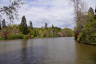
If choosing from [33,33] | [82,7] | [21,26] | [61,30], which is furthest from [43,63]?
[61,30]

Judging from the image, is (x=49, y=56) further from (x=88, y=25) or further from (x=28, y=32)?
(x=28, y=32)

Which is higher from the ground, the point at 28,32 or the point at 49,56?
the point at 28,32

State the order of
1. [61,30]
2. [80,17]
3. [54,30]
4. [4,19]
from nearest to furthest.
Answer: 1. [4,19]
2. [80,17]
3. [54,30]
4. [61,30]

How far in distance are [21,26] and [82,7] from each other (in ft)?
117

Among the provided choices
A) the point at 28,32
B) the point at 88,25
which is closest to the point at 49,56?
the point at 88,25

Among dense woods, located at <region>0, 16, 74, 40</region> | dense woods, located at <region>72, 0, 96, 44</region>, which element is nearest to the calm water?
dense woods, located at <region>72, 0, 96, 44</region>

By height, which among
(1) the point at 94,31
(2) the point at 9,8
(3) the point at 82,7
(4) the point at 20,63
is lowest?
(4) the point at 20,63

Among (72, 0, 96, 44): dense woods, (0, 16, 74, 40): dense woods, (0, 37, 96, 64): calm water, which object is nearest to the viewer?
(0, 37, 96, 64): calm water

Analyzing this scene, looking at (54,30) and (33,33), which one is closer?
(33,33)

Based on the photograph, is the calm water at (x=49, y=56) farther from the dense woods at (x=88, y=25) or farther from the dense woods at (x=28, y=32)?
the dense woods at (x=28, y=32)

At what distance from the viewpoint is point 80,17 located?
28.4 meters

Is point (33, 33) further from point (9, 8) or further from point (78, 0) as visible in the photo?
point (9, 8)

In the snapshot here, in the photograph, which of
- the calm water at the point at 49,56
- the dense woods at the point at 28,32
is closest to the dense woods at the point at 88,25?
the calm water at the point at 49,56

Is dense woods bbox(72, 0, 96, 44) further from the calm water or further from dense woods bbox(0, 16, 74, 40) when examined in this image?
dense woods bbox(0, 16, 74, 40)
